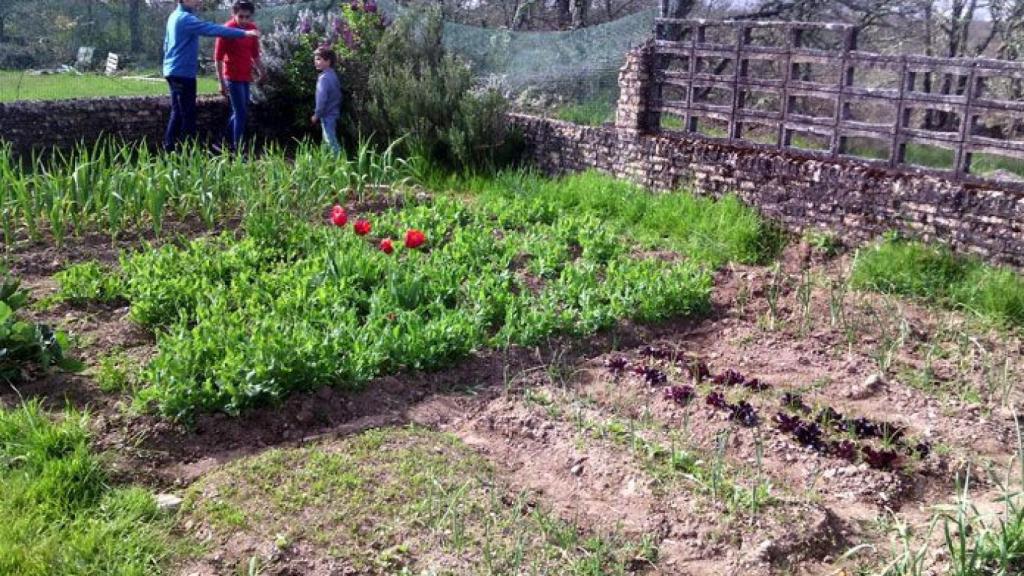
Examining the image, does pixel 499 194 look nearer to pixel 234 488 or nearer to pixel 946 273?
pixel 946 273

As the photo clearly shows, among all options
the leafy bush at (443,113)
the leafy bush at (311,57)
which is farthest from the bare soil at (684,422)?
the leafy bush at (311,57)

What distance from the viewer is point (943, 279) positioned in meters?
6.04

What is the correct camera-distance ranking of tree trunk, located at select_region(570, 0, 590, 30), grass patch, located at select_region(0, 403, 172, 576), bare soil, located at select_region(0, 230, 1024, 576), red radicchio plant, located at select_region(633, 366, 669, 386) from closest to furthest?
grass patch, located at select_region(0, 403, 172, 576)
bare soil, located at select_region(0, 230, 1024, 576)
red radicchio plant, located at select_region(633, 366, 669, 386)
tree trunk, located at select_region(570, 0, 590, 30)

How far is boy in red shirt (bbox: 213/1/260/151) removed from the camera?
30.2ft

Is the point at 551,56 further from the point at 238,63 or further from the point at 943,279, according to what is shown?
the point at 943,279

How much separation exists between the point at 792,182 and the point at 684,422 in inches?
147

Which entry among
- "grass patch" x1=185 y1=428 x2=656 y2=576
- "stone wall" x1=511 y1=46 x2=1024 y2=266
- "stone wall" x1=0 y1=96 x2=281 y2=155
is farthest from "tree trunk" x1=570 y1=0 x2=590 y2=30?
"grass patch" x1=185 y1=428 x2=656 y2=576

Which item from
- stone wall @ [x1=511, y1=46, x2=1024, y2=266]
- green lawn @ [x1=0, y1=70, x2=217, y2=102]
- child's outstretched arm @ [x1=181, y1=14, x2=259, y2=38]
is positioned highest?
child's outstretched arm @ [x1=181, y1=14, x2=259, y2=38]

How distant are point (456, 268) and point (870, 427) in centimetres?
247

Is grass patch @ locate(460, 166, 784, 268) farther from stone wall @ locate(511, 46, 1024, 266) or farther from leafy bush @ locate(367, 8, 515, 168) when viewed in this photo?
leafy bush @ locate(367, 8, 515, 168)

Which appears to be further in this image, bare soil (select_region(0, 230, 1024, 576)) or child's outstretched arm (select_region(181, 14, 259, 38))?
child's outstretched arm (select_region(181, 14, 259, 38))

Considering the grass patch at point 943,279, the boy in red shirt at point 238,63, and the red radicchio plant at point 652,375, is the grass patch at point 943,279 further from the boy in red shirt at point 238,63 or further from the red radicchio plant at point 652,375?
the boy in red shirt at point 238,63

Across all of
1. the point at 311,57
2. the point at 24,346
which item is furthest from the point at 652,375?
the point at 311,57

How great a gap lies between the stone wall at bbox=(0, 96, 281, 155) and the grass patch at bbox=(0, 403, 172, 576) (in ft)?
19.2
